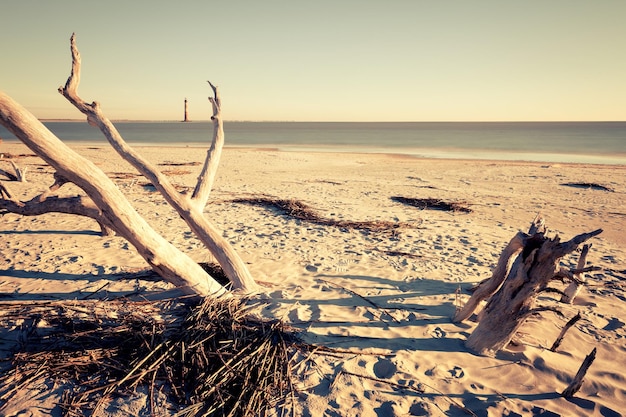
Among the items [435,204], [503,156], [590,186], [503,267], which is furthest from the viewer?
[503,156]

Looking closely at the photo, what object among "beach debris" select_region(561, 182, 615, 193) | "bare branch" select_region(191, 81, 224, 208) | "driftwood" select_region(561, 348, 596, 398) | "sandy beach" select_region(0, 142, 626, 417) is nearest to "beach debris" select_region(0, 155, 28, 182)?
"sandy beach" select_region(0, 142, 626, 417)

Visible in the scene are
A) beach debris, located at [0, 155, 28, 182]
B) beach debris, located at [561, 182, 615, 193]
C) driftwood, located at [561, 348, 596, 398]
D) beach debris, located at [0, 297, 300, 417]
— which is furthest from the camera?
beach debris, located at [561, 182, 615, 193]

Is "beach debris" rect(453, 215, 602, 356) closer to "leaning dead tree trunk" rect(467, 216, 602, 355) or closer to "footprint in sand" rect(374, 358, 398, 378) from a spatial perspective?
"leaning dead tree trunk" rect(467, 216, 602, 355)

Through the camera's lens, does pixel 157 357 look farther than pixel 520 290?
No

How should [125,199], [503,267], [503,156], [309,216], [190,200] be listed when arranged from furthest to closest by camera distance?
1. [503,156]
2. [309,216]
3. [190,200]
4. [125,199]
5. [503,267]

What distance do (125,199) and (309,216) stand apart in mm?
5108

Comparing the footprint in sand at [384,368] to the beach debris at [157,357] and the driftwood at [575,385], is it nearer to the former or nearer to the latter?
the beach debris at [157,357]

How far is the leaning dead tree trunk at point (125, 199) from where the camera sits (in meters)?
2.70

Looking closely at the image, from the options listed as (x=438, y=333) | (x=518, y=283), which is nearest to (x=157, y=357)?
(x=438, y=333)

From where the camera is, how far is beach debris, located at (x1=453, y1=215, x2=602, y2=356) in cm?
266

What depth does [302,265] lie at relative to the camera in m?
5.32

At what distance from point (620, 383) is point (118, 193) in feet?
15.6

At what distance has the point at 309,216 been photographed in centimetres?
807

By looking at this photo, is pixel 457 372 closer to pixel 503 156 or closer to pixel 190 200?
pixel 190 200
